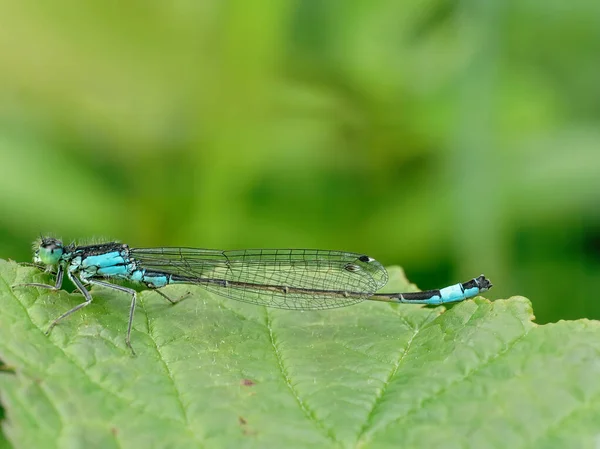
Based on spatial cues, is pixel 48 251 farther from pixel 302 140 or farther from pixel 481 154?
pixel 481 154

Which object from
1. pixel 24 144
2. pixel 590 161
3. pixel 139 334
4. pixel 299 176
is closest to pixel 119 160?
pixel 24 144

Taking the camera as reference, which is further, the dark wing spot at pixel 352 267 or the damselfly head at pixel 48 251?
the dark wing spot at pixel 352 267

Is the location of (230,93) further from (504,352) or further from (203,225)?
(504,352)

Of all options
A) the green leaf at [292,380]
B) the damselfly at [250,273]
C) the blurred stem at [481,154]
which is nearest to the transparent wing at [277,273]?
the damselfly at [250,273]

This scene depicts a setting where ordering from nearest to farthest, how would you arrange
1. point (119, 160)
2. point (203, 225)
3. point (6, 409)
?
point (6, 409), point (203, 225), point (119, 160)

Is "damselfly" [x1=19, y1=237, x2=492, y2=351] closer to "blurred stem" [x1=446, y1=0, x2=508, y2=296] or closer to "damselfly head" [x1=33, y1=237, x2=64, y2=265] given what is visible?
"damselfly head" [x1=33, y1=237, x2=64, y2=265]

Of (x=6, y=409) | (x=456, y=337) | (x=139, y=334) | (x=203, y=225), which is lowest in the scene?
(x=6, y=409)

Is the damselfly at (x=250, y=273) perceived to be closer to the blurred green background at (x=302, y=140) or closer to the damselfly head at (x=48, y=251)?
the damselfly head at (x=48, y=251)
